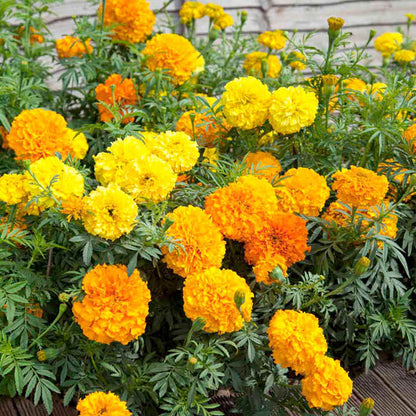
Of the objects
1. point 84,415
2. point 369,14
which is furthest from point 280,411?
point 369,14

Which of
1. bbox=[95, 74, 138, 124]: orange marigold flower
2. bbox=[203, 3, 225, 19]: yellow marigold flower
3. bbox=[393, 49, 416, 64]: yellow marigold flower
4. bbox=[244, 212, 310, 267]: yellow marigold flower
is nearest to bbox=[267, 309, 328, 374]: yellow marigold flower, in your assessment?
bbox=[244, 212, 310, 267]: yellow marigold flower

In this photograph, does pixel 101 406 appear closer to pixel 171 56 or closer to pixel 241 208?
pixel 241 208

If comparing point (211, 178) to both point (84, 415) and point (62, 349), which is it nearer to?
point (62, 349)

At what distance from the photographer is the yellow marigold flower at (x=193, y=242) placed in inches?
52.8

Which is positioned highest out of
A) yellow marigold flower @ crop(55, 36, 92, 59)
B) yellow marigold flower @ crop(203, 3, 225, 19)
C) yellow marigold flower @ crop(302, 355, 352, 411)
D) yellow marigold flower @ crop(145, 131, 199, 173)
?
yellow marigold flower @ crop(203, 3, 225, 19)

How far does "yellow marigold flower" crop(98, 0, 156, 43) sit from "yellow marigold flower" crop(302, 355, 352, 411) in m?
1.45

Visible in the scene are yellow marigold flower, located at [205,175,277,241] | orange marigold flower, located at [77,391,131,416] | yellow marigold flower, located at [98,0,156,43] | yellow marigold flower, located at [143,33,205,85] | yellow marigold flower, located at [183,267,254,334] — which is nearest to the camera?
orange marigold flower, located at [77,391,131,416]

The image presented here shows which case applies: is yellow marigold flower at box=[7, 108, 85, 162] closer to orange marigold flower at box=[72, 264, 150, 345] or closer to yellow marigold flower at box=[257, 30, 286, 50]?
orange marigold flower at box=[72, 264, 150, 345]

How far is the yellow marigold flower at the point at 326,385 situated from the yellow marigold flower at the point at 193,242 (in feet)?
1.14

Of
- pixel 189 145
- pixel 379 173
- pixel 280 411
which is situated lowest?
pixel 280 411

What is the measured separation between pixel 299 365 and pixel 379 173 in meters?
0.76

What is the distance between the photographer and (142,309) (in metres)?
1.28

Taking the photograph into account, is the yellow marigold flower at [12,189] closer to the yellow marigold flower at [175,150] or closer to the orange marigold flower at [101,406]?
the yellow marigold flower at [175,150]

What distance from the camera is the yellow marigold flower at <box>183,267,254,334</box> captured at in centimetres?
128
